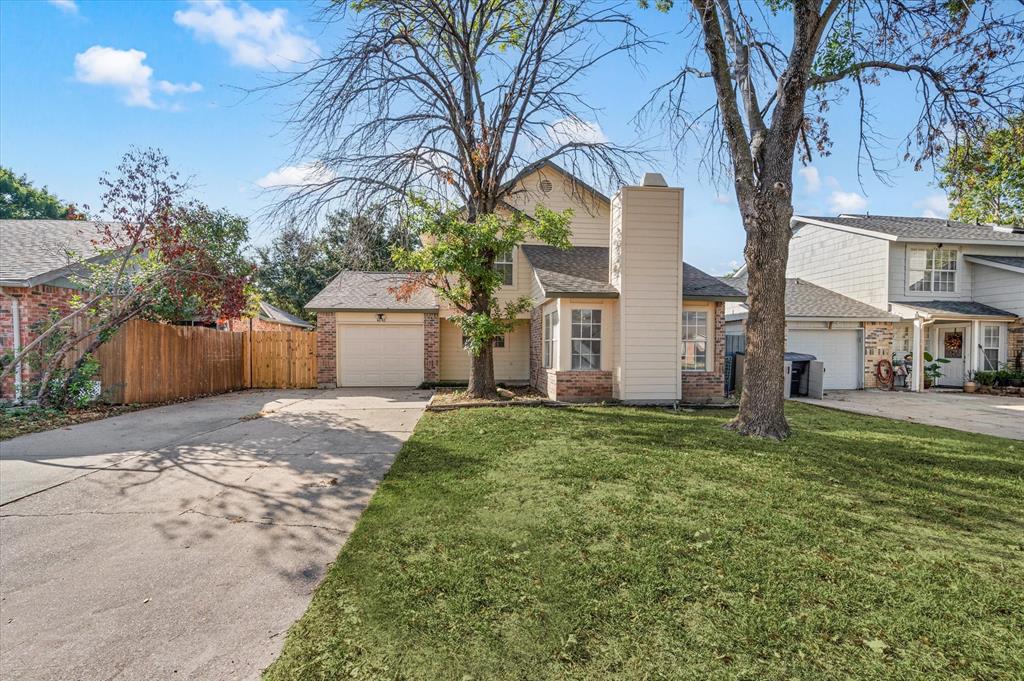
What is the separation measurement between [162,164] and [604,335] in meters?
9.80

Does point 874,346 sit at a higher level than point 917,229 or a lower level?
lower

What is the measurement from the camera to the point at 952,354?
620 inches

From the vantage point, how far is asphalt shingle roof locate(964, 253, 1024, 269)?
49.2 ft

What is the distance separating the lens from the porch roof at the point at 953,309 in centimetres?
1416

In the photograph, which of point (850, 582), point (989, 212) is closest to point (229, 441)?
point (850, 582)

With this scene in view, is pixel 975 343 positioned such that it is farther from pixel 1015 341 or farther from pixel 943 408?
pixel 943 408

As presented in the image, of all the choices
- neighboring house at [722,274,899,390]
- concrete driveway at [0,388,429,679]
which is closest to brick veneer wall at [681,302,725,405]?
neighboring house at [722,274,899,390]

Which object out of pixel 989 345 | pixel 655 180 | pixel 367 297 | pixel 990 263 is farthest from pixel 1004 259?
pixel 367 297

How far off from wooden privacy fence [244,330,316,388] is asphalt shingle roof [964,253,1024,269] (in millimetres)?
22025

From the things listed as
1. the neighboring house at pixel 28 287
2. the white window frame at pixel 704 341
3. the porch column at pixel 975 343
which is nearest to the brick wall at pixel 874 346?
the porch column at pixel 975 343

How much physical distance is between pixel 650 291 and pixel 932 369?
11.7m

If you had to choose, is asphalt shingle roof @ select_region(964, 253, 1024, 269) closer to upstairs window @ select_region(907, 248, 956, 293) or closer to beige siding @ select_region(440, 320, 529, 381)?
upstairs window @ select_region(907, 248, 956, 293)

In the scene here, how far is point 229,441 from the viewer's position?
686 cm

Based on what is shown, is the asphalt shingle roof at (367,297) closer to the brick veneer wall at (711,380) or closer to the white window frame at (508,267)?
the white window frame at (508,267)
